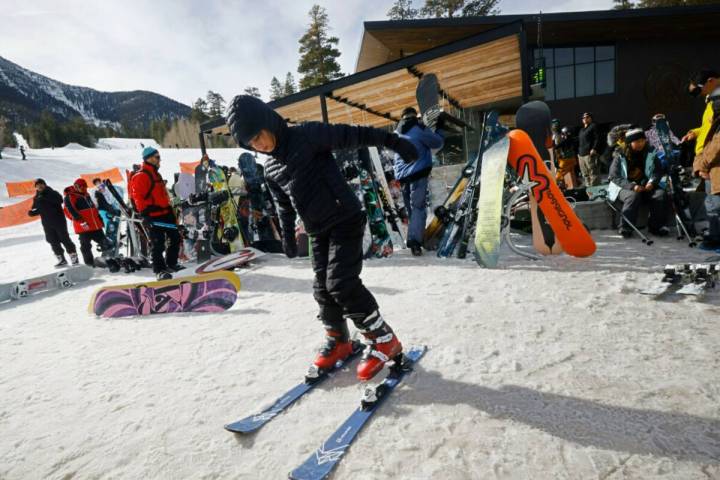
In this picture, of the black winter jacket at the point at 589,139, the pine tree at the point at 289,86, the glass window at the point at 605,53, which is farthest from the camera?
the pine tree at the point at 289,86

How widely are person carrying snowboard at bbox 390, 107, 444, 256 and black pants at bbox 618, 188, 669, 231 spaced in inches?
118

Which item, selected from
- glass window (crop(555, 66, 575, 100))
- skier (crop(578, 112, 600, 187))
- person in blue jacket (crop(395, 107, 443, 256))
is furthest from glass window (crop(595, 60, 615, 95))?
person in blue jacket (crop(395, 107, 443, 256))

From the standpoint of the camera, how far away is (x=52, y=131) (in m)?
72.9

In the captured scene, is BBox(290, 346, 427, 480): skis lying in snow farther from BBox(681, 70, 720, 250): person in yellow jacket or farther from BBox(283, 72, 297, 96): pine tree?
BBox(283, 72, 297, 96): pine tree

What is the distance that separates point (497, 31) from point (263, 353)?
291 inches

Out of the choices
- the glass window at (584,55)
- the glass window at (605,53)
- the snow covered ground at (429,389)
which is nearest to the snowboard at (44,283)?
the snow covered ground at (429,389)

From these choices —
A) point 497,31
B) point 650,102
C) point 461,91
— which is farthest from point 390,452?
point 650,102

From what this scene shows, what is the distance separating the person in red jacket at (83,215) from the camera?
7363 mm

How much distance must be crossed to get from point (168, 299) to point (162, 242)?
2.00 metres

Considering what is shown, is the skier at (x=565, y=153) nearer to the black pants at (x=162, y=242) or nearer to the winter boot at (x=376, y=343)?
the winter boot at (x=376, y=343)

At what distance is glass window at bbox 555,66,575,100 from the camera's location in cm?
1798

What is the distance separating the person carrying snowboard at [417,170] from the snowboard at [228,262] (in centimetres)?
284

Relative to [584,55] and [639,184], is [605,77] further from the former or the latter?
[639,184]

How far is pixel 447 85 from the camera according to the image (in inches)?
454
